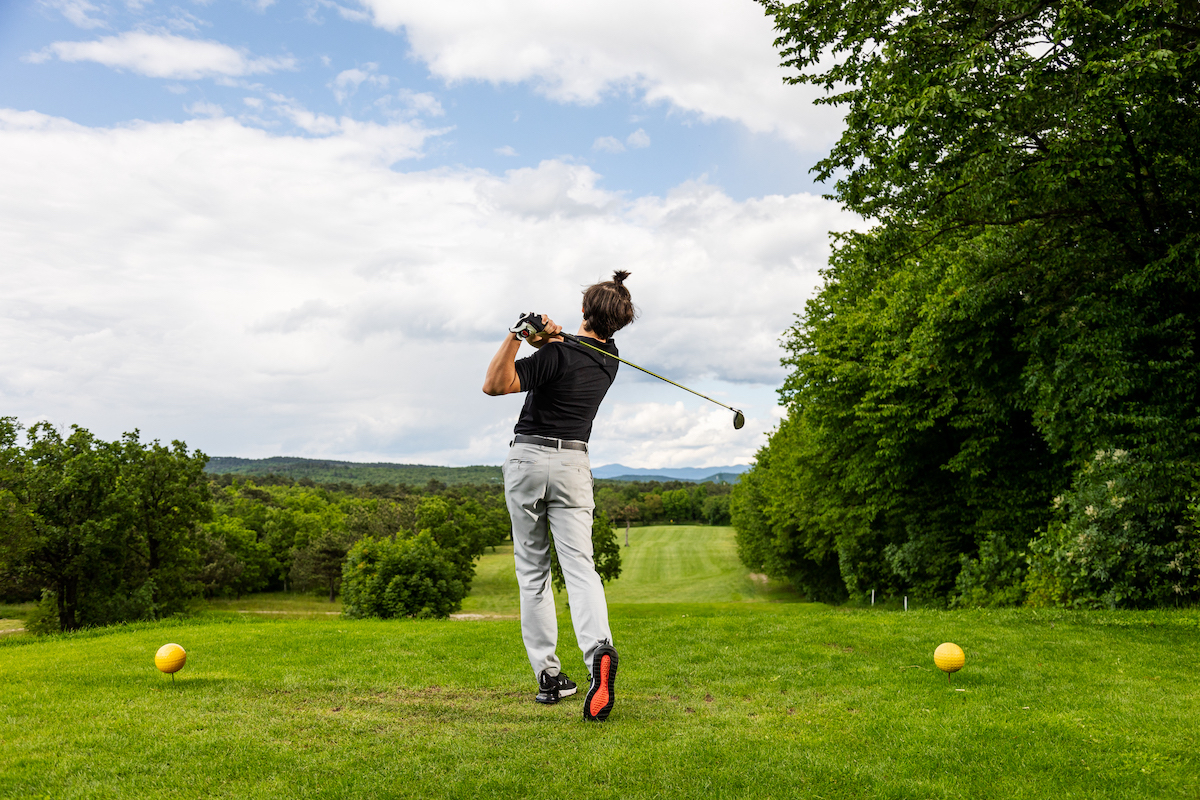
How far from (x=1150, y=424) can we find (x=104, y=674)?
1653 cm

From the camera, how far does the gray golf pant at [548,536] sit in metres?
5.12

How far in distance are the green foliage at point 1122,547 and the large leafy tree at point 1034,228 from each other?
0.07 metres

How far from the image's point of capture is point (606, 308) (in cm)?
549

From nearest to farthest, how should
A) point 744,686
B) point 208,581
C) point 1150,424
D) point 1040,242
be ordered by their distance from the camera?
point 744,686 → point 1150,424 → point 1040,242 → point 208,581

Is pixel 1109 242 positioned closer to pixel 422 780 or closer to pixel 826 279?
pixel 422 780

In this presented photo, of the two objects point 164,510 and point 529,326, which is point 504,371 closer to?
point 529,326

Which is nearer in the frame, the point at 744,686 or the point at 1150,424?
the point at 744,686

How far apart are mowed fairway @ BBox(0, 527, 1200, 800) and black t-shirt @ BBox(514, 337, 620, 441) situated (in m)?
1.95

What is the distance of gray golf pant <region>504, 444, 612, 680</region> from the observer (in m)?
5.12

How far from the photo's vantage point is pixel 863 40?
13883 mm

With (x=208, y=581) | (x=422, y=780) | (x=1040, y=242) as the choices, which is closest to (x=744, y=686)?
(x=422, y=780)

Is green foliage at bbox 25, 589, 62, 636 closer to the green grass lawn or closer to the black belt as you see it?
the green grass lawn

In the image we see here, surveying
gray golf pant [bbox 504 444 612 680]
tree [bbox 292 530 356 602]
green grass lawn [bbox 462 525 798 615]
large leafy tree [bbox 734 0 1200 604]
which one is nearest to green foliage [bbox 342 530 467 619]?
green grass lawn [bbox 462 525 798 615]

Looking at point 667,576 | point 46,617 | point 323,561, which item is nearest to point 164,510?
point 46,617
